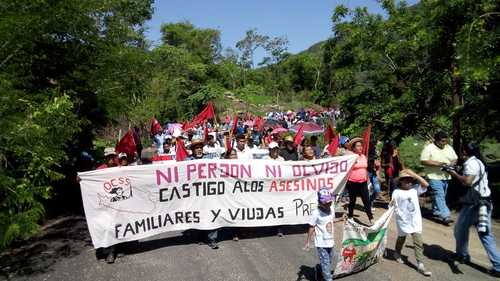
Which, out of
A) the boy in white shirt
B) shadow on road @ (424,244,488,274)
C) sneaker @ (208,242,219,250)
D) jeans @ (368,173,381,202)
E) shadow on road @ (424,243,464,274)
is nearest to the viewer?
the boy in white shirt

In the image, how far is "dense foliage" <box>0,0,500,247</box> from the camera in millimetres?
6883

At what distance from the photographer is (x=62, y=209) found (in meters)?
11.2

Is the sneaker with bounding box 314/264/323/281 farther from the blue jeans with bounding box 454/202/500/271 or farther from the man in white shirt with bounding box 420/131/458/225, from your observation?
the man in white shirt with bounding box 420/131/458/225

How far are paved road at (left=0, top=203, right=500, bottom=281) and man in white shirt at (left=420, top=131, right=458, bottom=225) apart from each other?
59 cm

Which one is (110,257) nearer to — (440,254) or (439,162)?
(440,254)

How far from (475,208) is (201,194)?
427 centimetres

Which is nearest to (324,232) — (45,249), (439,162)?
(439,162)

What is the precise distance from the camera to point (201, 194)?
26.6ft

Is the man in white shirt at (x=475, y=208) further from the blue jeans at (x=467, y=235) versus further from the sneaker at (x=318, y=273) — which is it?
the sneaker at (x=318, y=273)

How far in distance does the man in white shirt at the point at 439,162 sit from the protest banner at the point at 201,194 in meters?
1.41

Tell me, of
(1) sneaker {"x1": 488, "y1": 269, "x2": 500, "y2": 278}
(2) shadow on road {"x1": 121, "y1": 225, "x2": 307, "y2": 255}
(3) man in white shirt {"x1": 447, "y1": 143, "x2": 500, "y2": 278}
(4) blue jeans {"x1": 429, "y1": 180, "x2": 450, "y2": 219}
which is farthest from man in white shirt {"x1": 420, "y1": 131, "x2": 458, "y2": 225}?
(2) shadow on road {"x1": 121, "y1": 225, "x2": 307, "y2": 255}

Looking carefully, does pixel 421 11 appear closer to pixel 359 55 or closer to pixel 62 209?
pixel 359 55

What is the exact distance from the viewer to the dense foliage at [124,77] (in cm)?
688

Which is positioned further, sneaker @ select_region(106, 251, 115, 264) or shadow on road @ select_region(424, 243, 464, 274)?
sneaker @ select_region(106, 251, 115, 264)
